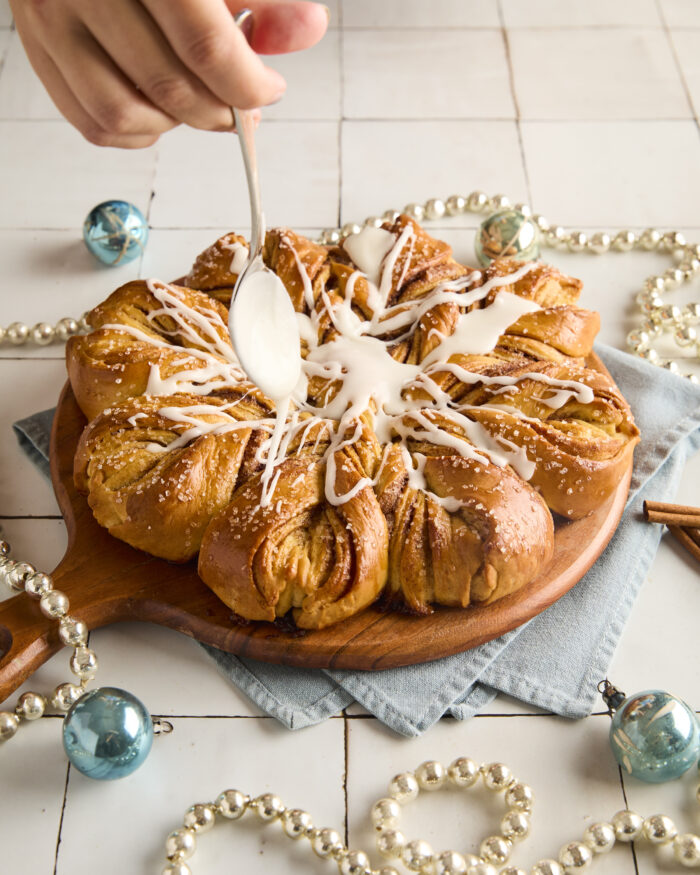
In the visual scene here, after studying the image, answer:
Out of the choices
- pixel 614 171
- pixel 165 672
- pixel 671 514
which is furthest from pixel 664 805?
pixel 614 171

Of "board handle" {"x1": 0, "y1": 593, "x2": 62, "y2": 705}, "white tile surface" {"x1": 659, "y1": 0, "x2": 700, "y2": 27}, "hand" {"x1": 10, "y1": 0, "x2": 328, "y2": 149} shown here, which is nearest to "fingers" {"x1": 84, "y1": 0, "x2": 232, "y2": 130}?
"hand" {"x1": 10, "y1": 0, "x2": 328, "y2": 149}

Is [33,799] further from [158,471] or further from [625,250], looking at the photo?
[625,250]

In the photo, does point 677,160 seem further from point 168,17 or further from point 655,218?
point 168,17

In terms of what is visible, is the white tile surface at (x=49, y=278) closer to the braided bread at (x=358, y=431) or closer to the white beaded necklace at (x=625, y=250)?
the white beaded necklace at (x=625, y=250)

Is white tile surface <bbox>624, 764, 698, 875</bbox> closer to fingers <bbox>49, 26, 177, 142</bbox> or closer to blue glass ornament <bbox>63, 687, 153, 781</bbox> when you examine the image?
blue glass ornament <bbox>63, 687, 153, 781</bbox>

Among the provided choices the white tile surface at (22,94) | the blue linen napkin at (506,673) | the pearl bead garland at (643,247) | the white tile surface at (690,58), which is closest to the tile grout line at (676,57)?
the white tile surface at (690,58)

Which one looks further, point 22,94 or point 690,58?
point 690,58
